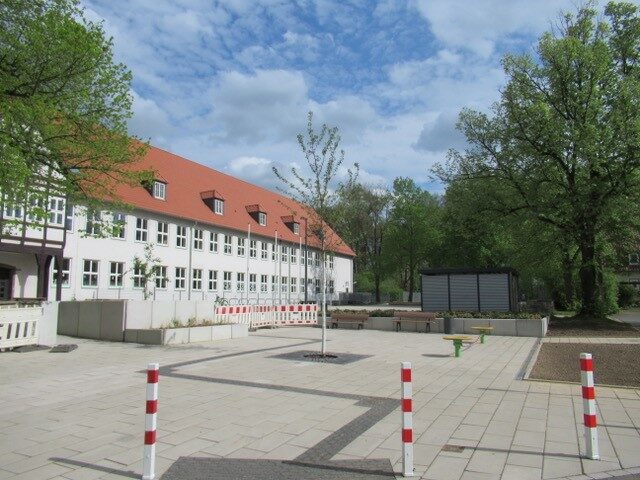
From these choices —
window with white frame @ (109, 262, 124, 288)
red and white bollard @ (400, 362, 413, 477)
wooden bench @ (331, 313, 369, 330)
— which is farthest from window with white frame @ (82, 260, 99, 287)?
red and white bollard @ (400, 362, 413, 477)

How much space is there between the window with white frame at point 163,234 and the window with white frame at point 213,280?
18.0 feet

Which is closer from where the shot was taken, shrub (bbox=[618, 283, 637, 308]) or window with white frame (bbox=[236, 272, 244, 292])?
window with white frame (bbox=[236, 272, 244, 292])

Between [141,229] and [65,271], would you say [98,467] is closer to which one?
[65,271]

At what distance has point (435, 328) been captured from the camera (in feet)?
73.9

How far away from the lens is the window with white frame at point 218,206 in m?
42.4

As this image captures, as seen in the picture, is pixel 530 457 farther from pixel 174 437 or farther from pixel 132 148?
pixel 132 148

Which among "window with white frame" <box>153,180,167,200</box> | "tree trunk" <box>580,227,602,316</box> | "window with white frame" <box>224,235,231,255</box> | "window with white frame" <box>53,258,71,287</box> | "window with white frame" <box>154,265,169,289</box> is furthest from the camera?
"window with white frame" <box>224,235,231,255</box>

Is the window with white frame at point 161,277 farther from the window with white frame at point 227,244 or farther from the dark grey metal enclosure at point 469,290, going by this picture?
the dark grey metal enclosure at point 469,290

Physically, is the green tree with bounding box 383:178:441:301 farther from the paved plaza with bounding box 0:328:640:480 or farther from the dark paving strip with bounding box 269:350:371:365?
the paved plaza with bounding box 0:328:640:480

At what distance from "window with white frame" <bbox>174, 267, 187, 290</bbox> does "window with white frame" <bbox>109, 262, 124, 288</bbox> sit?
499 cm

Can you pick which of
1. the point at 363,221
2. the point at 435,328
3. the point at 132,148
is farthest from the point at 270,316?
the point at 363,221

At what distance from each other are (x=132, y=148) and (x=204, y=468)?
13752 millimetres

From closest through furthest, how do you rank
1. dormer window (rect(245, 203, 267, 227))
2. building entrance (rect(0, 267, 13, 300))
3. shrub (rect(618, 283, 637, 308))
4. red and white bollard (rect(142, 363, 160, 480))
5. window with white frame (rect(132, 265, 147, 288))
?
1. red and white bollard (rect(142, 363, 160, 480))
2. building entrance (rect(0, 267, 13, 300))
3. window with white frame (rect(132, 265, 147, 288))
4. dormer window (rect(245, 203, 267, 227))
5. shrub (rect(618, 283, 637, 308))

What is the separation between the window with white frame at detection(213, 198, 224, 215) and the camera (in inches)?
1669
